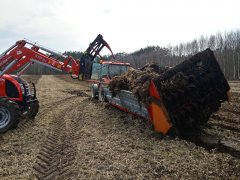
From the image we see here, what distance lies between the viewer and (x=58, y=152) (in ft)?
23.1

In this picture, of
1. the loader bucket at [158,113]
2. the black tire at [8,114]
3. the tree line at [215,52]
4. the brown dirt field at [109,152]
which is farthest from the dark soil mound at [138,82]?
the tree line at [215,52]

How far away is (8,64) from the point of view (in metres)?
10.6

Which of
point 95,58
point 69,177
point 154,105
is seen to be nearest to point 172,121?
point 154,105

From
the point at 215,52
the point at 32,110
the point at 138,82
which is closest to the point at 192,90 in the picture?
the point at 138,82

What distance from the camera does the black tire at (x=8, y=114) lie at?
8961 millimetres

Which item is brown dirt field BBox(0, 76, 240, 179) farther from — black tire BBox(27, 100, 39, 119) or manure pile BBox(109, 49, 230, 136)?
manure pile BBox(109, 49, 230, 136)

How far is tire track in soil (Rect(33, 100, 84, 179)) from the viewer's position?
5.80 m

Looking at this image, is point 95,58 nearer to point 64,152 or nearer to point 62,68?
point 62,68

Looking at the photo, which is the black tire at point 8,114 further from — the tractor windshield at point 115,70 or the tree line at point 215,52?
the tree line at point 215,52

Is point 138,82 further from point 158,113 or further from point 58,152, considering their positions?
point 58,152

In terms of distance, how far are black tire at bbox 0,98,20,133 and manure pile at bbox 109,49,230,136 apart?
326 cm

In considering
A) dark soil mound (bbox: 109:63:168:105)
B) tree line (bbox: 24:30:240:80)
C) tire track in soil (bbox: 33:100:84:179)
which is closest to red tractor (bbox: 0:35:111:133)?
tire track in soil (bbox: 33:100:84:179)

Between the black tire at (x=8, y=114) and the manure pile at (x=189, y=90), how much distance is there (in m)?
3.26

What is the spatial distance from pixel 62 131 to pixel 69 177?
12.4 feet
